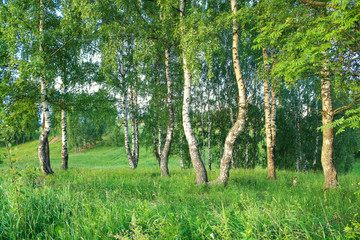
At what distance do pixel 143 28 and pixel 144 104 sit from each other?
26.7ft

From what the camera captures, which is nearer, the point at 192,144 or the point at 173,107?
the point at 192,144

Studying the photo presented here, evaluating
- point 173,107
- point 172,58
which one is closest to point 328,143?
point 173,107

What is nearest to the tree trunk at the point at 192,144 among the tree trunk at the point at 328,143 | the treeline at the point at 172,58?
the treeline at the point at 172,58

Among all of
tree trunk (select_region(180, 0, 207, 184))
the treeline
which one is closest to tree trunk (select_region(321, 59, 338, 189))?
the treeline

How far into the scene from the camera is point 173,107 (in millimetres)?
12023

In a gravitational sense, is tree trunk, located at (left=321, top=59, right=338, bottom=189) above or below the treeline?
below

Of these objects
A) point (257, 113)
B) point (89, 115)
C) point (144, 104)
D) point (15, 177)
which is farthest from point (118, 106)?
point (257, 113)

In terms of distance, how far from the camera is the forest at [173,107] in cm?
317

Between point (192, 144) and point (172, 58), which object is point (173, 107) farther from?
point (192, 144)

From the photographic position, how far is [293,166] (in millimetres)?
23438

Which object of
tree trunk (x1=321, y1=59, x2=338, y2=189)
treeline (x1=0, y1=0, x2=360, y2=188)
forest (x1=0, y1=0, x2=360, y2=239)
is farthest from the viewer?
tree trunk (x1=321, y1=59, x2=338, y2=189)

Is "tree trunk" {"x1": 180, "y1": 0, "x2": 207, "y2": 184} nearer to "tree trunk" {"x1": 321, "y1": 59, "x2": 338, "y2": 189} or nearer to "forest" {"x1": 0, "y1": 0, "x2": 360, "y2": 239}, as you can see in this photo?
"forest" {"x1": 0, "y1": 0, "x2": 360, "y2": 239}

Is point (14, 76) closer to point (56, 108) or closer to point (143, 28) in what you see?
point (56, 108)

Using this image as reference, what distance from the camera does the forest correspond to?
10.4 feet
